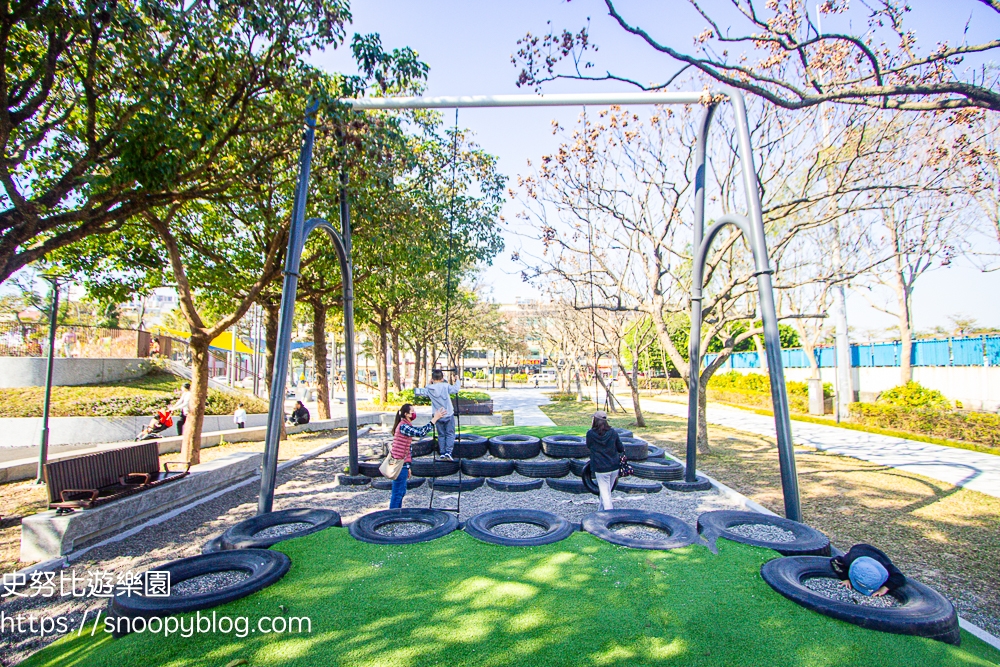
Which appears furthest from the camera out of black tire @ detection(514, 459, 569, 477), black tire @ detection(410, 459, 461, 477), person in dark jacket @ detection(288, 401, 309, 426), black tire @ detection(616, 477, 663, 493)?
person in dark jacket @ detection(288, 401, 309, 426)

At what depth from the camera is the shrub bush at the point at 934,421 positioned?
1321 cm

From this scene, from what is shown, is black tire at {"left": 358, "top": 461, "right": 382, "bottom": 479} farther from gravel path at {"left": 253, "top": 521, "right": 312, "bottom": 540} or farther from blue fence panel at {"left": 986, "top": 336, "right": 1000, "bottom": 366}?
blue fence panel at {"left": 986, "top": 336, "right": 1000, "bottom": 366}

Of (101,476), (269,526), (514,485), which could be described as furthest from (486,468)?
(101,476)

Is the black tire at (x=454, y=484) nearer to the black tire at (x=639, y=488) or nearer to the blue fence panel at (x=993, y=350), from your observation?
the black tire at (x=639, y=488)

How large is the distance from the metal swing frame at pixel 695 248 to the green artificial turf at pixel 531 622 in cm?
179

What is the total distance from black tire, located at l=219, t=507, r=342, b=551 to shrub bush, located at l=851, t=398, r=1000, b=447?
16.3 m

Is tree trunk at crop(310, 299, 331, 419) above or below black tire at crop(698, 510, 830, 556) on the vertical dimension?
above

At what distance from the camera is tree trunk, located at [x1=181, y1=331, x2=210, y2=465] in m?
9.73

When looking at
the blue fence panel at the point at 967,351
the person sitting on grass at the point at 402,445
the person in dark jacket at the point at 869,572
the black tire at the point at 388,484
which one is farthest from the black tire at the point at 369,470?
the blue fence panel at the point at 967,351

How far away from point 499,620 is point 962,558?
18.2 ft

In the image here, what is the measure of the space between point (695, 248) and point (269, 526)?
7575 mm

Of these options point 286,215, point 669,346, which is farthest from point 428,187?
point 669,346

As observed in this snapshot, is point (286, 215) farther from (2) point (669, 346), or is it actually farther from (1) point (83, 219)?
(2) point (669, 346)

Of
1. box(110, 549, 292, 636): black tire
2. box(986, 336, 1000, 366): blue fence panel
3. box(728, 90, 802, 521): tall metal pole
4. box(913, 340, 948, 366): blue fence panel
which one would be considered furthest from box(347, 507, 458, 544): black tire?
box(913, 340, 948, 366): blue fence panel
